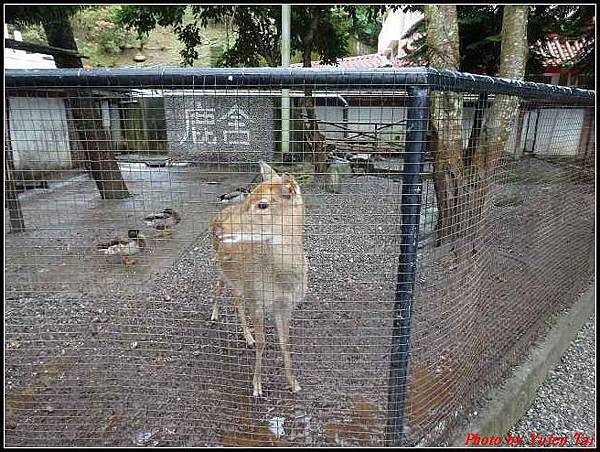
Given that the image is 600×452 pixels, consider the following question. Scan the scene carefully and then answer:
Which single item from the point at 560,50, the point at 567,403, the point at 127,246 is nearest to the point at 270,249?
the point at 567,403

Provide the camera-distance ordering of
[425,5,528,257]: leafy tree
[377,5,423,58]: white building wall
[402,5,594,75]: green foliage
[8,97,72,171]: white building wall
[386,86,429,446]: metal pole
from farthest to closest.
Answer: [377,5,423,58]: white building wall < [402,5,594,75]: green foliage < [425,5,528,257]: leafy tree < [8,97,72,171]: white building wall < [386,86,429,446]: metal pole

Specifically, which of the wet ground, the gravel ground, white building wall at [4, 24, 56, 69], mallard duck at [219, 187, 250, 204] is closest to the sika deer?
the wet ground

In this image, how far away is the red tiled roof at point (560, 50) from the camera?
12.0 metres

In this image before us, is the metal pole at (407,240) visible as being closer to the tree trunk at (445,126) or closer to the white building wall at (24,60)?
the tree trunk at (445,126)

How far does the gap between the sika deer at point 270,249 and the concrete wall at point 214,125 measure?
30cm

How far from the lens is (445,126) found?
4184mm

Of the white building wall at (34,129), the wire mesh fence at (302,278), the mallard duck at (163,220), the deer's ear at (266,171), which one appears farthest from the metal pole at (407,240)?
the mallard duck at (163,220)

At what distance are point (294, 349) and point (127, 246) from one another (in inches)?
113

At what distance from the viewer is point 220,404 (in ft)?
9.38

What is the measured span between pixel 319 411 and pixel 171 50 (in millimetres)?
37580

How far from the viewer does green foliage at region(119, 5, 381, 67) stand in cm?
1129

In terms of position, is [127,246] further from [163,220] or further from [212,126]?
[212,126]

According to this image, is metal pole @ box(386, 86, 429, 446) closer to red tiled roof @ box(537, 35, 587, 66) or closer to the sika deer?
the sika deer

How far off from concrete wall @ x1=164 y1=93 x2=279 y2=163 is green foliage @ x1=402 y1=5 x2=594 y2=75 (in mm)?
7666
